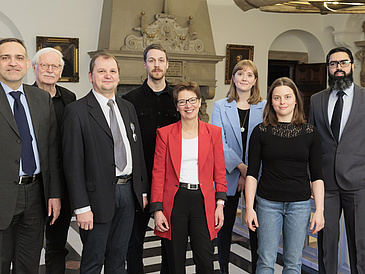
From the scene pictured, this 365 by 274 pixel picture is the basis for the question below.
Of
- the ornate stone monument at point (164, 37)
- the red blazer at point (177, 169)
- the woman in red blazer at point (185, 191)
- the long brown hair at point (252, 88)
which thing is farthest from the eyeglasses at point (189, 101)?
the ornate stone monument at point (164, 37)

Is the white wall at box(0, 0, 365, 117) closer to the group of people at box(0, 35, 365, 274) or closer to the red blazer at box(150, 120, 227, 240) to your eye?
the group of people at box(0, 35, 365, 274)

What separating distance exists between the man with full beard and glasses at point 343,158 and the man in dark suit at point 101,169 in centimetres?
134

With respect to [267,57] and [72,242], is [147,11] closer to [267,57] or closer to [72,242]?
[267,57]

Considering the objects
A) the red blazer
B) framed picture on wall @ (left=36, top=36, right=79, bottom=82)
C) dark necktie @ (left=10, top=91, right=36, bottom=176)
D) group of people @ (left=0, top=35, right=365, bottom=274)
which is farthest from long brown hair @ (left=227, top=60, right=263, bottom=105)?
framed picture on wall @ (left=36, top=36, right=79, bottom=82)

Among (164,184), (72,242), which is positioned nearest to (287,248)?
(164,184)

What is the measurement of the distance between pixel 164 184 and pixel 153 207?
0.17 meters

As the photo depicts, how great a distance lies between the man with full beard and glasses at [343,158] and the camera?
270cm

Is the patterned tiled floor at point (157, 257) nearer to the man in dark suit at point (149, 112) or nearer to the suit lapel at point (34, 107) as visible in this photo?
the man in dark suit at point (149, 112)

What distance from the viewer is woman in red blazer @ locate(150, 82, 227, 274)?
2516mm

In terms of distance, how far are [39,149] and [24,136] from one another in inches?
4.6

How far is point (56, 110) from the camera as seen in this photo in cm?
286

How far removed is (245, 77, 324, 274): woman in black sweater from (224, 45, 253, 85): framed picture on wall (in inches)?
243

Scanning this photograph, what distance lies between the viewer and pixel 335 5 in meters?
4.54

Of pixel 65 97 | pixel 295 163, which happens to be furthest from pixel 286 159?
pixel 65 97
